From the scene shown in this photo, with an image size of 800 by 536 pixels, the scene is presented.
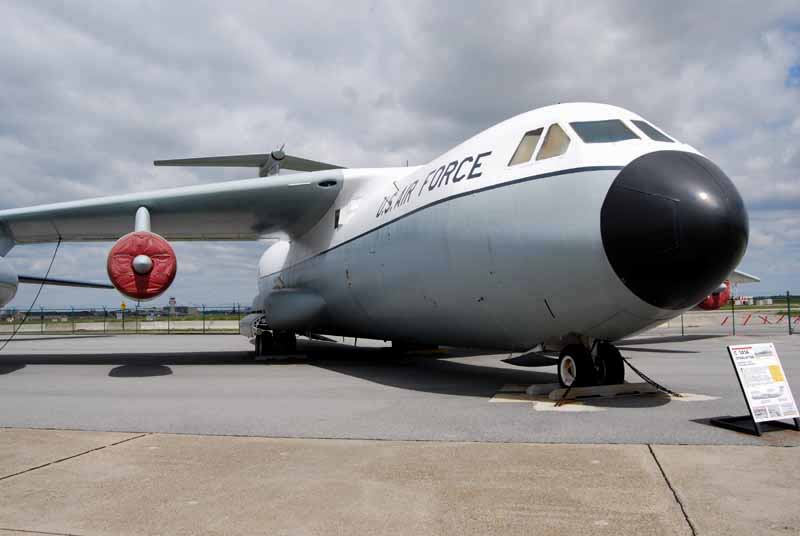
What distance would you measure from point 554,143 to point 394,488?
14.6ft

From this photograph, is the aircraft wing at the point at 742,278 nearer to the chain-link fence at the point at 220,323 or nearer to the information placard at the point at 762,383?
the chain-link fence at the point at 220,323

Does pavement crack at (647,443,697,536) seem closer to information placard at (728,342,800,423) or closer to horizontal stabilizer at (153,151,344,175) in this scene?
information placard at (728,342,800,423)

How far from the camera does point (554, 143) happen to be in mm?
6828

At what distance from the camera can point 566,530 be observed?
299cm

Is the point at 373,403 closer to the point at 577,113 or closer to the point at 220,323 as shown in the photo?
the point at 577,113

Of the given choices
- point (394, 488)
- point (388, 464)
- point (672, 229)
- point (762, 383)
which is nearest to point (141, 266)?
point (388, 464)

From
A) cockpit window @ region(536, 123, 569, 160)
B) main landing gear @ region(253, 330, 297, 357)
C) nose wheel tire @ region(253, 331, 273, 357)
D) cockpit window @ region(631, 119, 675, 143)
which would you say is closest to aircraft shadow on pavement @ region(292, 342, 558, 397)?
main landing gear @ region(253, 330, 297, 357)

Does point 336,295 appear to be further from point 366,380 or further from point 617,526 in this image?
point 617,526

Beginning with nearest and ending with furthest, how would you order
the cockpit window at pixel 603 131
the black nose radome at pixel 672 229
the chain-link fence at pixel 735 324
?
the black nose radome at pixel 672 229 → the cockpit window at pixel 603 131 → the chain-link fence at pixel 735 324

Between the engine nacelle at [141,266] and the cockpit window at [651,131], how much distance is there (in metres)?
7.66

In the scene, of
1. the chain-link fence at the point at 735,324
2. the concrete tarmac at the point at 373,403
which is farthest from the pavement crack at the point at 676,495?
the chain-link fence at the point at 735,324

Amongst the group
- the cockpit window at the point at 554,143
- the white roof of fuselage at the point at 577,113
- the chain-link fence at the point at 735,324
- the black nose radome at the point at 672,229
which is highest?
the white roof of fuselage at the point at 577,113

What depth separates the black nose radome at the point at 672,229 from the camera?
564cm

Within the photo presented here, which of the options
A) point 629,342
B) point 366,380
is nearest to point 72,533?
point 366,380
